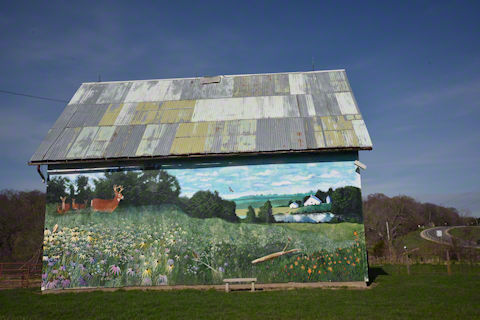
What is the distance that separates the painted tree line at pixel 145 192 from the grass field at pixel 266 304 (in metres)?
2.99

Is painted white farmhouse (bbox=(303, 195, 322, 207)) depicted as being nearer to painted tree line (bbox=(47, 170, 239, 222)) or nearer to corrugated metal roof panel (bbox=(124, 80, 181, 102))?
painted tree line (bbox=(47, 170, 239, 222))

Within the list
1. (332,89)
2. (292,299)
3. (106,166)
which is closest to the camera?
(292,299)

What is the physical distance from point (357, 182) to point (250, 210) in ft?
13.5

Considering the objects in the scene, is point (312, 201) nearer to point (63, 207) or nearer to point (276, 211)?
point (276, 211)

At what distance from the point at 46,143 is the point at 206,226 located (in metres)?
7.77

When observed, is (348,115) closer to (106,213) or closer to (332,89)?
(332,89)

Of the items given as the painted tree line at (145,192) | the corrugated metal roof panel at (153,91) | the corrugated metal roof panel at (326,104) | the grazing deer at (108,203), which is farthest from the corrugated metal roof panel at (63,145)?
the corrugated metal roof panel at (326,104)

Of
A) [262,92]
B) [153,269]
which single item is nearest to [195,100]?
[262,92]

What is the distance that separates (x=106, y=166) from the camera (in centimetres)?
1616

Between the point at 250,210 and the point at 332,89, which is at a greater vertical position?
the point at 332,89

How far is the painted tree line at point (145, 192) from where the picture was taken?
601 inches

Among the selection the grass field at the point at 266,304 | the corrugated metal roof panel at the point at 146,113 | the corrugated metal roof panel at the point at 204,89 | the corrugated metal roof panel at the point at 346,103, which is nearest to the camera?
the grass field at the point at 266,304

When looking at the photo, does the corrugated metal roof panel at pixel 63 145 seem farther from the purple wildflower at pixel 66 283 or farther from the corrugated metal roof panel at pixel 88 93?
the purple wildflower at pixel 66 283

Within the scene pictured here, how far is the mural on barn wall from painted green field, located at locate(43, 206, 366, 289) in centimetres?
4
